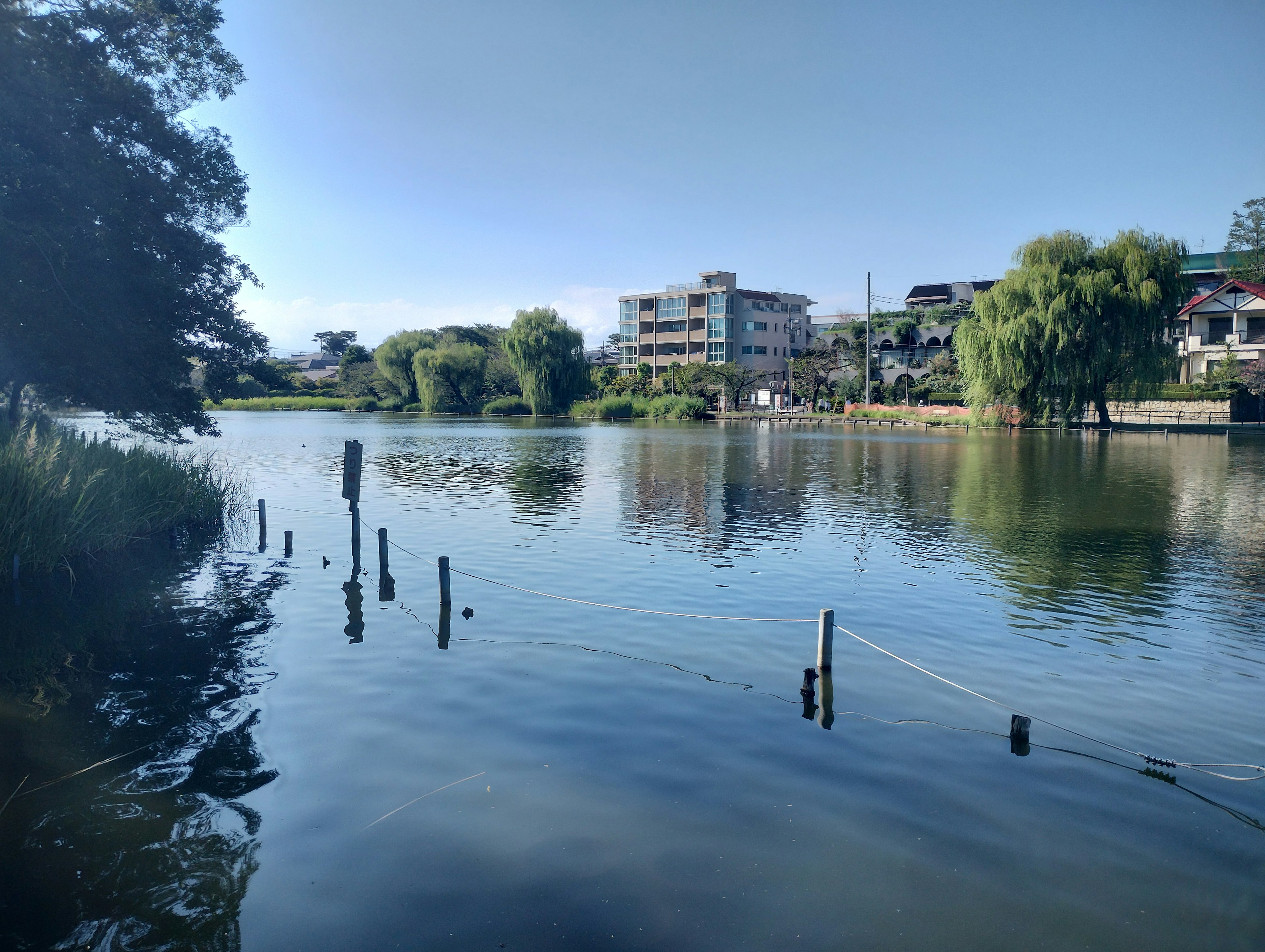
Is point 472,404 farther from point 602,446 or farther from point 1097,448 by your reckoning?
point 1097,448

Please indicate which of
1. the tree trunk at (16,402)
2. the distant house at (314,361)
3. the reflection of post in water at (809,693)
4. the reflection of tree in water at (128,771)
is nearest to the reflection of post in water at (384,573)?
the reflection of tree in water at (128,771)

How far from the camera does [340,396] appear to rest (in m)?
133

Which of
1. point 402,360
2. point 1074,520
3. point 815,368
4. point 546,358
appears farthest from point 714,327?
point 1074,520

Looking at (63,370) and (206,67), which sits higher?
(206,67)

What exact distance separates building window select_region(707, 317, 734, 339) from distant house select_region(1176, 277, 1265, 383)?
5336 centimetres

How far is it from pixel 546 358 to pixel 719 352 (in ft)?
102

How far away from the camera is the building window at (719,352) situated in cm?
11656

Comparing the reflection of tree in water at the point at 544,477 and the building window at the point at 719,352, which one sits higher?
the building window at the point at 719,352

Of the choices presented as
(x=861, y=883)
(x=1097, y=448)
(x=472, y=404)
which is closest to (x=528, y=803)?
(x=861, y=883)

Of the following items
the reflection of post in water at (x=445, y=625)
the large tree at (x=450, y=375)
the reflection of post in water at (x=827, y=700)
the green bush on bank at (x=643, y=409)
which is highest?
the large tree at (x=450, y=375)

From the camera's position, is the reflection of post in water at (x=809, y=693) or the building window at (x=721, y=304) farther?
the building window at (x=721, y=304)

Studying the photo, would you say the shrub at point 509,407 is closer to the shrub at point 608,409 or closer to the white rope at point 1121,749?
the shrub at point 608,409

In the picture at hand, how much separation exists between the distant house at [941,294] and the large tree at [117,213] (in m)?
105

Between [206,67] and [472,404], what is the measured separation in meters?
84.7
